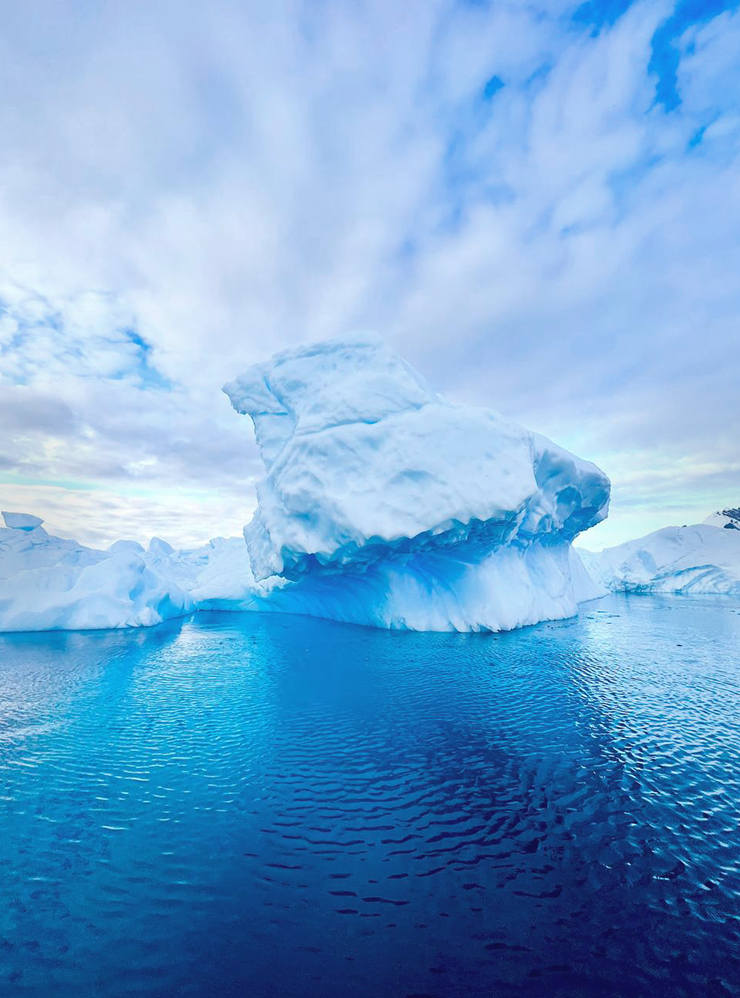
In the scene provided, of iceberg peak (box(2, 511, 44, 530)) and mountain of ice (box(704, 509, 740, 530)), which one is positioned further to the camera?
mountain of ice (box(704, 509, 740, 530))

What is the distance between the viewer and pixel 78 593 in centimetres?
3262

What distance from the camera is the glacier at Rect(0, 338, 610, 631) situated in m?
23.2

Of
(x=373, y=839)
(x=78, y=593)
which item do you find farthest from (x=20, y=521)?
(x=373, y=839)

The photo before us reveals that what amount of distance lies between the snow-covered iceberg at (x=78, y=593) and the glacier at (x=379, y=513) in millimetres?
99

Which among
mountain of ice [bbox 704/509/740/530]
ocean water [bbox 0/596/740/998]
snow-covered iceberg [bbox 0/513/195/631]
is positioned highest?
mountain of ice [bbox 704/509/740/530]

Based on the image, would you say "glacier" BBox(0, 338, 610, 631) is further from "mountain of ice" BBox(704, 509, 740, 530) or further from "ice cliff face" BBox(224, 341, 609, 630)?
"mountain of ice" BBox(704, 509, 740, 530)

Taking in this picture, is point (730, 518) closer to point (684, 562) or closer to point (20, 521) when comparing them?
point (684, 562)

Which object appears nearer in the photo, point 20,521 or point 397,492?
point 397,492

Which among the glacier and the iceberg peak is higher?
the iceberg peak

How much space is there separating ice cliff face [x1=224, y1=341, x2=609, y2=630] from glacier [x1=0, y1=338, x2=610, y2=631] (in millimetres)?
75

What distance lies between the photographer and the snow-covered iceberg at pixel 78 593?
31234 mm

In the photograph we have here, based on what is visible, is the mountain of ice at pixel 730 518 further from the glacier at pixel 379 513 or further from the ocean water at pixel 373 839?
the ocean water at pixel 373 839

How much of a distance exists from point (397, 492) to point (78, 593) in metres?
24.9

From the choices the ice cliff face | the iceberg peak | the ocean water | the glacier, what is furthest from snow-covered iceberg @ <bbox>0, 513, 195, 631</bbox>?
the ocean water
